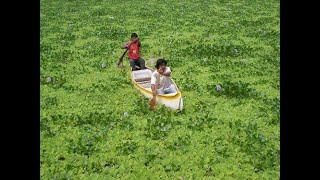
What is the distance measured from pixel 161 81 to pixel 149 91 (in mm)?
469

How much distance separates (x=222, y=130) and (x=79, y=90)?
5.41m

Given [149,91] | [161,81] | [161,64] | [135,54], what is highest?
[161,64]

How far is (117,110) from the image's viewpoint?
10648 mm

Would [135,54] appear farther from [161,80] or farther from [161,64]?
[161,64]

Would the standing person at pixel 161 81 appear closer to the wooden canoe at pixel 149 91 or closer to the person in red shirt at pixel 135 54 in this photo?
the wooden canoe at pixel 149 91

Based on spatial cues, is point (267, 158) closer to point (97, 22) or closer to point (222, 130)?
point (222, 130)

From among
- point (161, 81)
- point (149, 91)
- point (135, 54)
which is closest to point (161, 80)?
point (161, 81)

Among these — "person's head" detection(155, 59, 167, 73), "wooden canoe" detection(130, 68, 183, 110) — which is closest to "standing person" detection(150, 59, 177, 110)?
"person's head" detection(155, 59, 167, 73)

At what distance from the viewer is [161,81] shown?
10805 mm

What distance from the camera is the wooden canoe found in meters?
10.1

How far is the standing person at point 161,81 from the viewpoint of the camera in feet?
34.2

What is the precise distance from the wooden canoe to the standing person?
16cm

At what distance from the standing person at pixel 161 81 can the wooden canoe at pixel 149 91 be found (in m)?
0.16
